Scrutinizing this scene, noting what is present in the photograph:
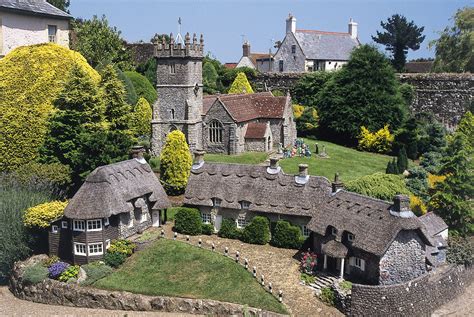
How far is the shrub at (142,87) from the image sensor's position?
57981mm

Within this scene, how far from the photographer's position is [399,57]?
77.8 meters

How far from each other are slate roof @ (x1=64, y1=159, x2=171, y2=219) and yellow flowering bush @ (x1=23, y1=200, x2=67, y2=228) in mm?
1514

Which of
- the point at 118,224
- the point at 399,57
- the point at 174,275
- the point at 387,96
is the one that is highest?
the point at 399,57

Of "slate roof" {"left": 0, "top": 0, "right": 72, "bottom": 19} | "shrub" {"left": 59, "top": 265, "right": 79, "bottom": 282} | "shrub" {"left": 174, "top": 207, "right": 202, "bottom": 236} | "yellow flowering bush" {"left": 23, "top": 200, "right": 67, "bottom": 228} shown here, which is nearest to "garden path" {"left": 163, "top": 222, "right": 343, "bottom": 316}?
"shrub" {"left": 174, "top": 207, "right": 202, "bottom": 236}

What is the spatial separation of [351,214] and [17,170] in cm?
2163

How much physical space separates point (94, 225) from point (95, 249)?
137 cm

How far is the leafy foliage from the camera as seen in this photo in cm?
3838

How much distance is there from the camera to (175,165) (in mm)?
38312

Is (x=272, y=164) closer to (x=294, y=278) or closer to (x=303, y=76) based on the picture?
(x=294, y=278)

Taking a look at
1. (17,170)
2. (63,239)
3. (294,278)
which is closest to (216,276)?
(294,278)

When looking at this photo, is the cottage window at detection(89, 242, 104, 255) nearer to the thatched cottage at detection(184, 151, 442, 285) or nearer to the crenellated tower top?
the thatched cottage at detection(184, 151, 442, 285)

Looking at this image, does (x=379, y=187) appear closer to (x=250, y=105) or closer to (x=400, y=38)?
(x=250, y=105)

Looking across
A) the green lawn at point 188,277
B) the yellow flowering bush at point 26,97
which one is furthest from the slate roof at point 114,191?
the yellow flowering bush at point 26,97

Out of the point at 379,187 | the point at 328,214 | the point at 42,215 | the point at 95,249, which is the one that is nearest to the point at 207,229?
the point at 95,249
